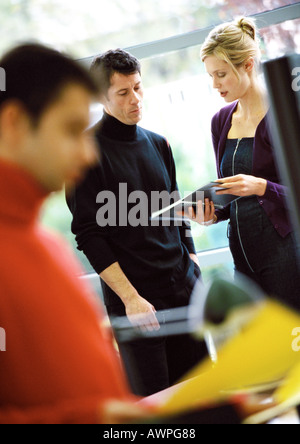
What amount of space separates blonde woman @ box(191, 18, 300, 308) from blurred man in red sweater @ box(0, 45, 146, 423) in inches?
46.5

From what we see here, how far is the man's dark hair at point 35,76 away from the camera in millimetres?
655

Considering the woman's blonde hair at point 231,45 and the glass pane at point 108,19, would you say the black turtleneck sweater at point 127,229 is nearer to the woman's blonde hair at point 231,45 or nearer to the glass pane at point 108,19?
the woman's blonde hair at point 231,45

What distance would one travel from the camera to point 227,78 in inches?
73.3

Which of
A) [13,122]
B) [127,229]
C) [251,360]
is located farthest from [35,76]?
[127,229]

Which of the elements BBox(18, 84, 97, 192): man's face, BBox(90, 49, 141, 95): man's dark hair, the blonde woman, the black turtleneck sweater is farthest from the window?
BBox(18, 84, 97, 192): man's face

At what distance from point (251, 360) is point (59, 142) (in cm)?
32

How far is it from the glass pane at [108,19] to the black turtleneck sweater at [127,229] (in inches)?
55.4

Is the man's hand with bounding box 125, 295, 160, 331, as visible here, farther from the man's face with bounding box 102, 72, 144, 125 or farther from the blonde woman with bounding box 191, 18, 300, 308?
the man's face with bounding box 102, 72, 144, 125

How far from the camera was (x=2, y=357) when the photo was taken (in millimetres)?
560

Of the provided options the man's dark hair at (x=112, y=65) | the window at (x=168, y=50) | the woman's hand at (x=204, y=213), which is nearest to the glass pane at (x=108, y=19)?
the window at (x=168, y=50)

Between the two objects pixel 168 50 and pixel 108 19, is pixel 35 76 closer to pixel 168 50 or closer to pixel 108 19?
pixel 168 50
